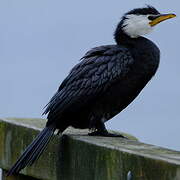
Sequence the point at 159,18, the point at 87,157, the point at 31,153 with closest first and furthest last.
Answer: the point at 87,157 < the point at 31,153 < the point at 159,18

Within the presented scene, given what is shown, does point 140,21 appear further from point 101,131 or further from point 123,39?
point 101,131

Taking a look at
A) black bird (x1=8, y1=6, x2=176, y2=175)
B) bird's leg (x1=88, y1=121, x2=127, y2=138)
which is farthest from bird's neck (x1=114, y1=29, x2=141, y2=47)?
bird's leg (x1=88, y1=121, x2=127, y2=138)

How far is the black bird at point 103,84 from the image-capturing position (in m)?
5.64

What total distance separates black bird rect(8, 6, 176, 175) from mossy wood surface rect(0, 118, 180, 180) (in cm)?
15

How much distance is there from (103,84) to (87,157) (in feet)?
3.85

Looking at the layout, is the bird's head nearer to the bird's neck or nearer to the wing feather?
the bird's neck

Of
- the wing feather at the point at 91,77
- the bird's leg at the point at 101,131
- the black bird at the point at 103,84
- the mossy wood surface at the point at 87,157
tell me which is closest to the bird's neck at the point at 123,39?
the black bird at the point at 103,84

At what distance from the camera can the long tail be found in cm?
525

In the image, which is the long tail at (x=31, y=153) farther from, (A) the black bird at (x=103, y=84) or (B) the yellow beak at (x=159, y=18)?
(B) the yellow beak at (x=159, y=18)

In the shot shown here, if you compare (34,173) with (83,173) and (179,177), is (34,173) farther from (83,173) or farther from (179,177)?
(179,177)

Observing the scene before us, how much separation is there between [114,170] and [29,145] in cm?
119

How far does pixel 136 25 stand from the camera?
20.4 feet

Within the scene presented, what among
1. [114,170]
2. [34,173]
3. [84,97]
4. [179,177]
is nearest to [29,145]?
[34,173]

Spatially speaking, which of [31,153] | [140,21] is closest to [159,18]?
[140,21]
